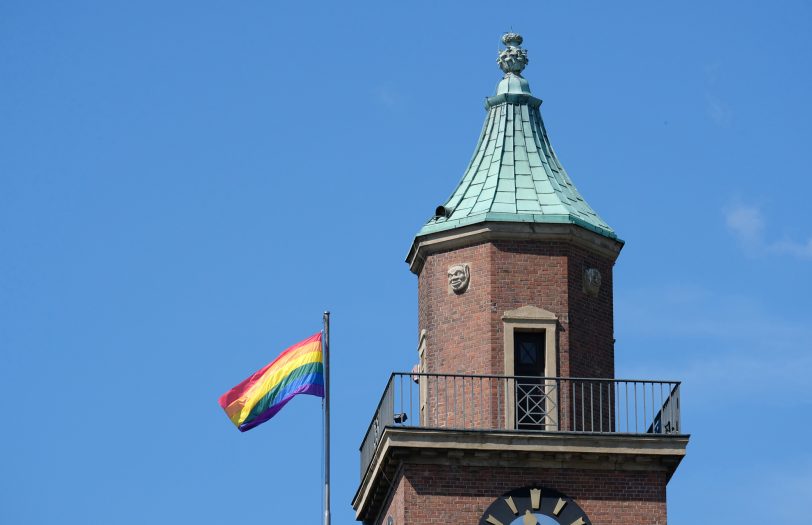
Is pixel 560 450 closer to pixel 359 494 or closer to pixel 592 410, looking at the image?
pixel 592 410

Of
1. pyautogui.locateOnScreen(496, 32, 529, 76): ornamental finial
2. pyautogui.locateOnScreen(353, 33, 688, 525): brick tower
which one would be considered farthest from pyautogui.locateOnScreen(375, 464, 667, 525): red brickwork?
pyautogui.locateOnScreen(496, 32, 529, 76): ornamental finial

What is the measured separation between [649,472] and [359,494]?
7088 mm

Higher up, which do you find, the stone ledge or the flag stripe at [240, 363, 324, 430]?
the flag stripe at [240, 363, 324, 430]

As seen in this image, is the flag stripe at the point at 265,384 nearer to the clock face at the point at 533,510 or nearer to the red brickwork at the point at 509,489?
the red brickwork at the point at 509,489

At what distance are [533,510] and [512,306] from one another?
460cm

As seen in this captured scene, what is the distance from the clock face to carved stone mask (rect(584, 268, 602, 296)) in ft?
16.0

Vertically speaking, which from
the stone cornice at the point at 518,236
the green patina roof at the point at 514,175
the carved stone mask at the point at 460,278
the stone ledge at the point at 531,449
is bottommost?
the stone ledge at the point at 531,449

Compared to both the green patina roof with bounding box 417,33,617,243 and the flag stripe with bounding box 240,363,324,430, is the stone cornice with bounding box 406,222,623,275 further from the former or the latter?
the flag stripe with bounding box 240,363,324,430

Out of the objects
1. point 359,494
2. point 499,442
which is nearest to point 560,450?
point 499,442

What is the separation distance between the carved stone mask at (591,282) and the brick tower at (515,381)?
Answer: 4 cm

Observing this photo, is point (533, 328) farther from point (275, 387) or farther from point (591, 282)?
point (275, 387)

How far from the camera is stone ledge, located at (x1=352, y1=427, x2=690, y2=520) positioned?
6344 cm

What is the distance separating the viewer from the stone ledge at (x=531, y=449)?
63.4 metres

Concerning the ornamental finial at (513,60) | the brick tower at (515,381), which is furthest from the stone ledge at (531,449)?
the ornamental finial at (513,60)
